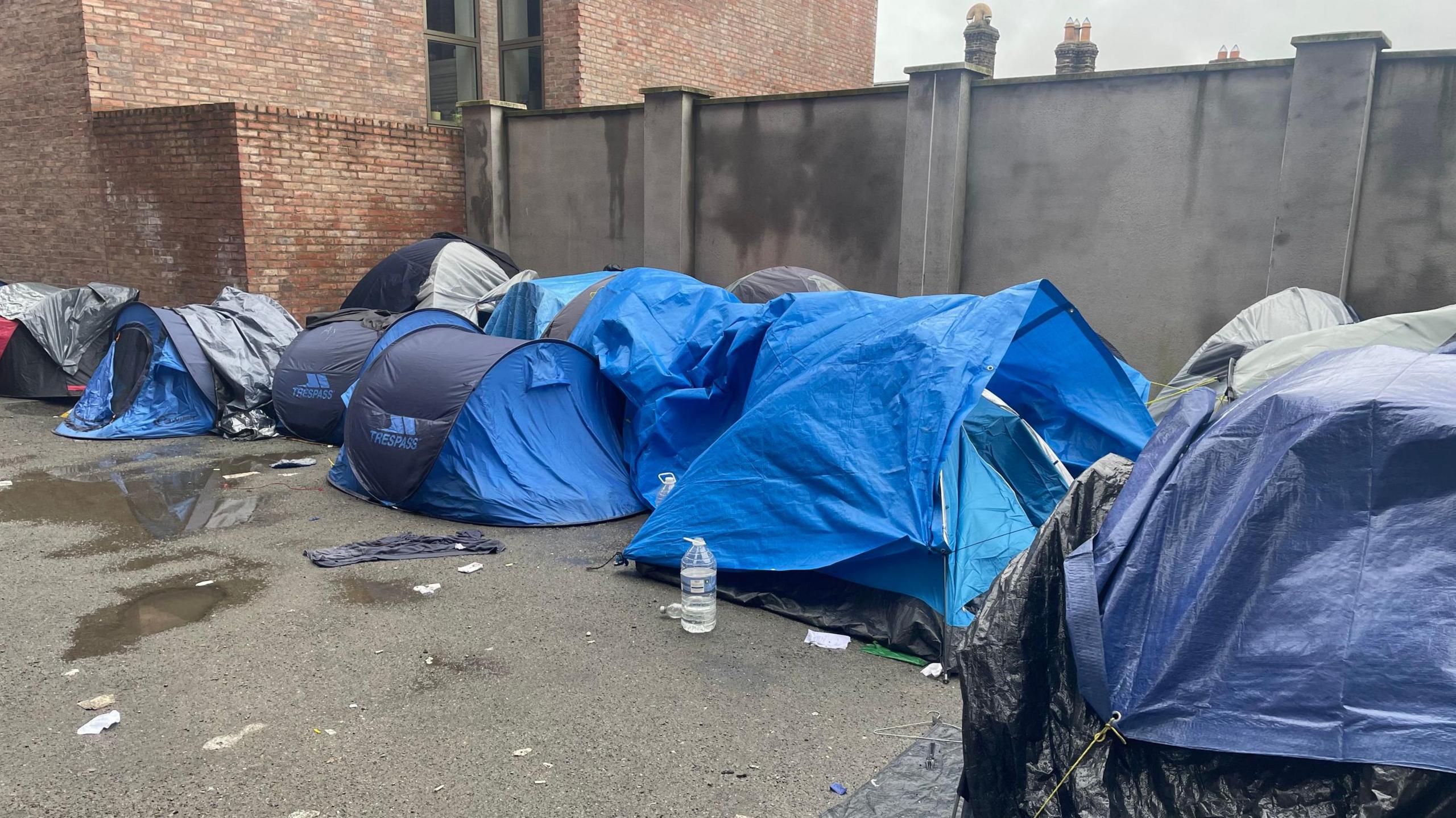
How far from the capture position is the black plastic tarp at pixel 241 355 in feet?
28.8

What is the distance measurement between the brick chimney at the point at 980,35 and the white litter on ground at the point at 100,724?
1517 cm

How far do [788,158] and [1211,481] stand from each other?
8.69 m

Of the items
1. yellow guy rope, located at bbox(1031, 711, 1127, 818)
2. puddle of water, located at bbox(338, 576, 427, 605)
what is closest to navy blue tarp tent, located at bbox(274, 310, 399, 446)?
puddle of water, located at bbox(338, 576, 427, 605)

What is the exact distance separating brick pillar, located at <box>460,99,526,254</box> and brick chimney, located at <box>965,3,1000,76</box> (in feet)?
24.2

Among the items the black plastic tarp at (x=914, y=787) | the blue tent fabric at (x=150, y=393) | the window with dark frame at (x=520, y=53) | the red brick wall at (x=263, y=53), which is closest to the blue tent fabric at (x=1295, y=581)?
the black plastic tarp at (x=914, y=787)

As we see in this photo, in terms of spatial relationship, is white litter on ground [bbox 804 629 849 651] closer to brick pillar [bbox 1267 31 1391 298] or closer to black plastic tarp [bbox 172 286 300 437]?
brick pillar [bbox 1267 31 1391 298]

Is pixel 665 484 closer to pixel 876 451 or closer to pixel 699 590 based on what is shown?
pixel 699 590

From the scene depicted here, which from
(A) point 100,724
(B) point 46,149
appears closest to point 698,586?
(A) point 100,724

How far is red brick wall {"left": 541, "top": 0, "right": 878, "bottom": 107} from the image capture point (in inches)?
553

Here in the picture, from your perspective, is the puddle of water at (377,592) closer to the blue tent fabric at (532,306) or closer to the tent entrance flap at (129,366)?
the blue tent fabric at (532,306)

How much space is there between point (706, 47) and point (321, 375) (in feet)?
31.3

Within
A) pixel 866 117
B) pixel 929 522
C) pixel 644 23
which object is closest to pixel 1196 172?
pixel 866 117

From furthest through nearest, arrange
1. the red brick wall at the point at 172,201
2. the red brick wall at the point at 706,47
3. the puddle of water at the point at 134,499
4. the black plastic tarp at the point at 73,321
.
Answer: the red brick wall at the point at 706,47 → the red brick wall at the point at 172,201 → the black plastic tarp at the point at 73,321 → the puddle of water at the point at 134,499

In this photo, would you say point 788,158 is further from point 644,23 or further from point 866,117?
point 644,23
